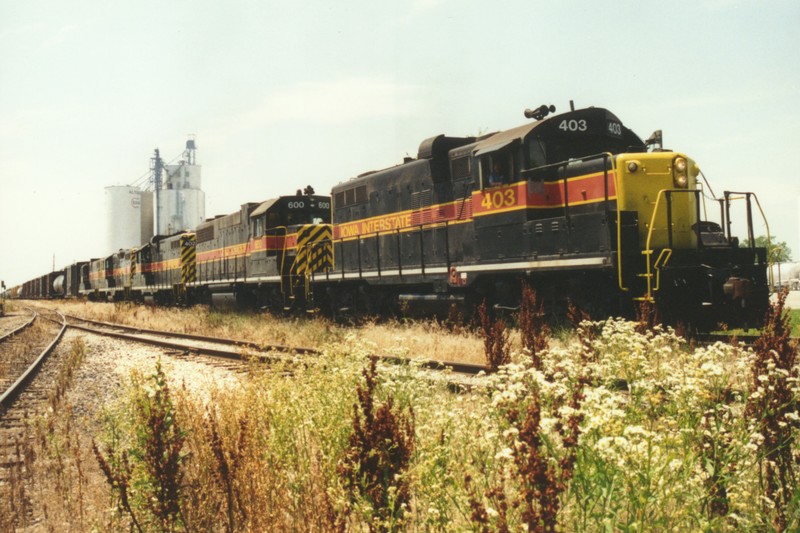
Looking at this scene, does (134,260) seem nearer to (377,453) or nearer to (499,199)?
(499,199)

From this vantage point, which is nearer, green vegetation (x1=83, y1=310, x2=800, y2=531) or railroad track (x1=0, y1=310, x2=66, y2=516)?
green vegetation (x1=83, y1=310, x2=800, y2=531)

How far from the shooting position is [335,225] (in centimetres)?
1792

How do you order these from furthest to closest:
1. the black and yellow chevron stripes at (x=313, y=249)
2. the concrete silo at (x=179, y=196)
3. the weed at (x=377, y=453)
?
1. the concrete silo at (x=179, y=196)
2. the black and yellow chevron stripes at (x=313, y=249)
3. the weed at (x=377, y=453)

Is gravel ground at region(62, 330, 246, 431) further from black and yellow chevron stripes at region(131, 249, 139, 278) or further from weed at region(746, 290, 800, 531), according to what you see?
black and yellow chevron stripes at region(131, 249, 139, 278)

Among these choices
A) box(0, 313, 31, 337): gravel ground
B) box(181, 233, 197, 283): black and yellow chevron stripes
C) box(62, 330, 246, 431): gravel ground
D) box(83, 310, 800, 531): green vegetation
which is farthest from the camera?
box(181, 233, 197, 283): black and yellow chevron stripes

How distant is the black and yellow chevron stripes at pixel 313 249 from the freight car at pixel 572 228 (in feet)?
13.9

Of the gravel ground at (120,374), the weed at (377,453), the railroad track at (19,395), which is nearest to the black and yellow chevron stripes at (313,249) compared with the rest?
the gravel ground at (120,374)

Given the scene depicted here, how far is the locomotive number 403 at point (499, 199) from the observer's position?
38.3ft

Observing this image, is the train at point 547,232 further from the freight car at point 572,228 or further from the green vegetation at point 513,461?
the green vegetation at point 513,461

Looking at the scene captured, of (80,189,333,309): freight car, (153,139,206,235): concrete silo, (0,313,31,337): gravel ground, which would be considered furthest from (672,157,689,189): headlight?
(153,139,206,235): concrete silo

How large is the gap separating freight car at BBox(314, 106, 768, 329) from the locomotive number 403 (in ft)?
0.09

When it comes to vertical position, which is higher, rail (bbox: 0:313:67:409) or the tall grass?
the tall grass

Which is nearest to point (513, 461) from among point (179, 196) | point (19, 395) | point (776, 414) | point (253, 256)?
point (776, 414)

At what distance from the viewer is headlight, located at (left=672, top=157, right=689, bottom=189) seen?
10.9 meters
